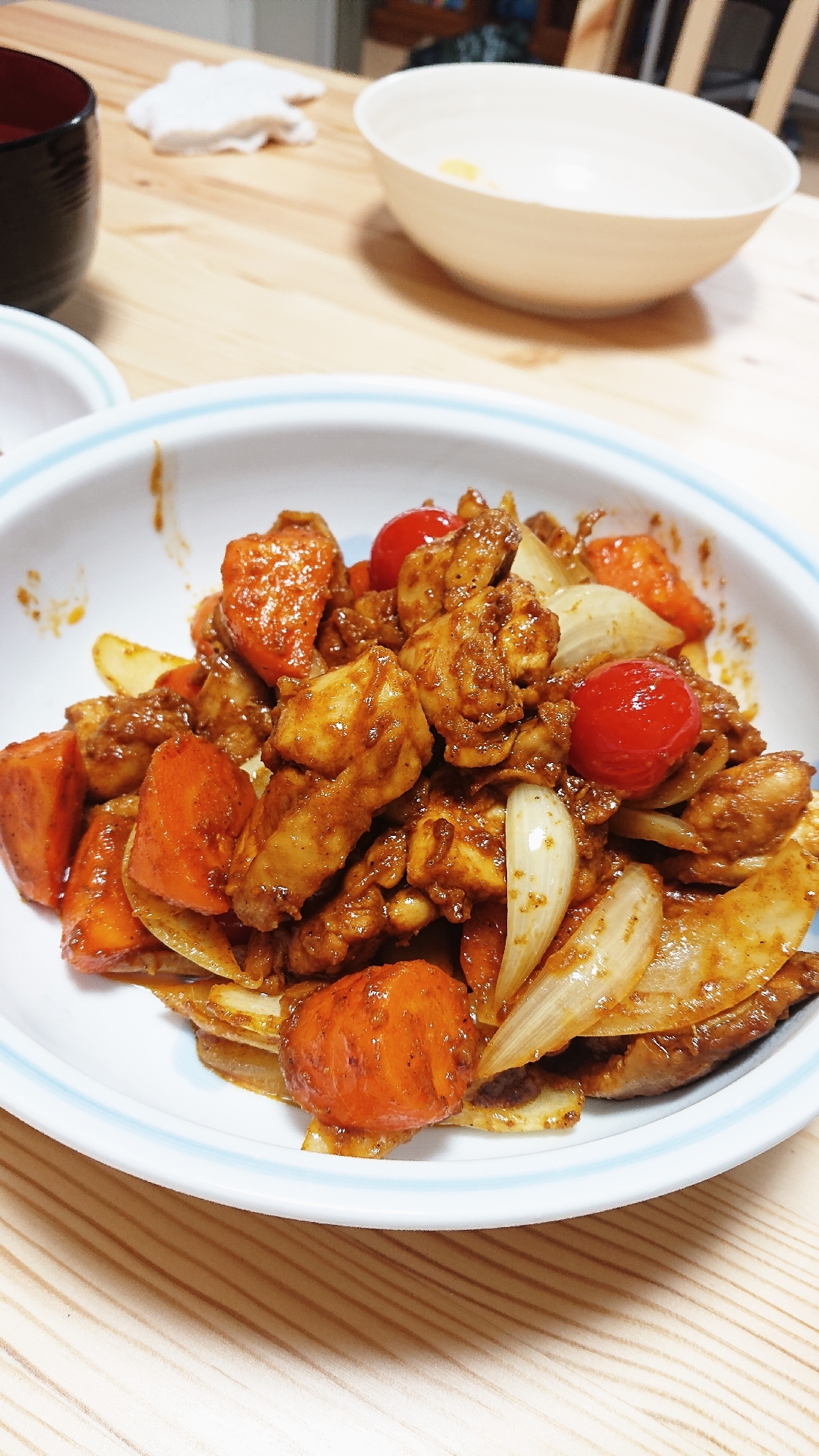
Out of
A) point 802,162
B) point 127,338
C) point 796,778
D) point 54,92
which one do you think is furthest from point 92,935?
point 802,162

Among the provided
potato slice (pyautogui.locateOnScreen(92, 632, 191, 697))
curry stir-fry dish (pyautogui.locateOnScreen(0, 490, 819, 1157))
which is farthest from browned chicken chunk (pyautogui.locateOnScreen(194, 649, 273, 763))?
potato slice (pyautogui.locateOnScreen(92, 632, 191, 697))

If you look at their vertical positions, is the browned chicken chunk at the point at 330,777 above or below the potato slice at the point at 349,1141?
above

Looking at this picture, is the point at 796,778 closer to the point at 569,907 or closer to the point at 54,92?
the point at 569,907

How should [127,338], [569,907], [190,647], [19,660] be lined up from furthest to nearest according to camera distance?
[127,338]
[190,647]
[19,660]
[569,907]

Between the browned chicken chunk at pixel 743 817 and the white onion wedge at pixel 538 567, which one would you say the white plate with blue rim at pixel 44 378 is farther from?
the browned chicken chunk at pixel 743 817

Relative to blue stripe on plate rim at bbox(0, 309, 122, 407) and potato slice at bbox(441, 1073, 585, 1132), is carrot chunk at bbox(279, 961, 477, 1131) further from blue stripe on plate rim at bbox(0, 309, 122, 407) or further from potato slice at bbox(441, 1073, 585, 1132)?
blue stripe on plate rim at bbox(0, 309, 122, 407)

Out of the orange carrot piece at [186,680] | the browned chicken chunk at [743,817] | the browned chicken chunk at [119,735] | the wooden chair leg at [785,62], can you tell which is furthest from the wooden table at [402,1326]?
the wooden chair leg at [785,62]
